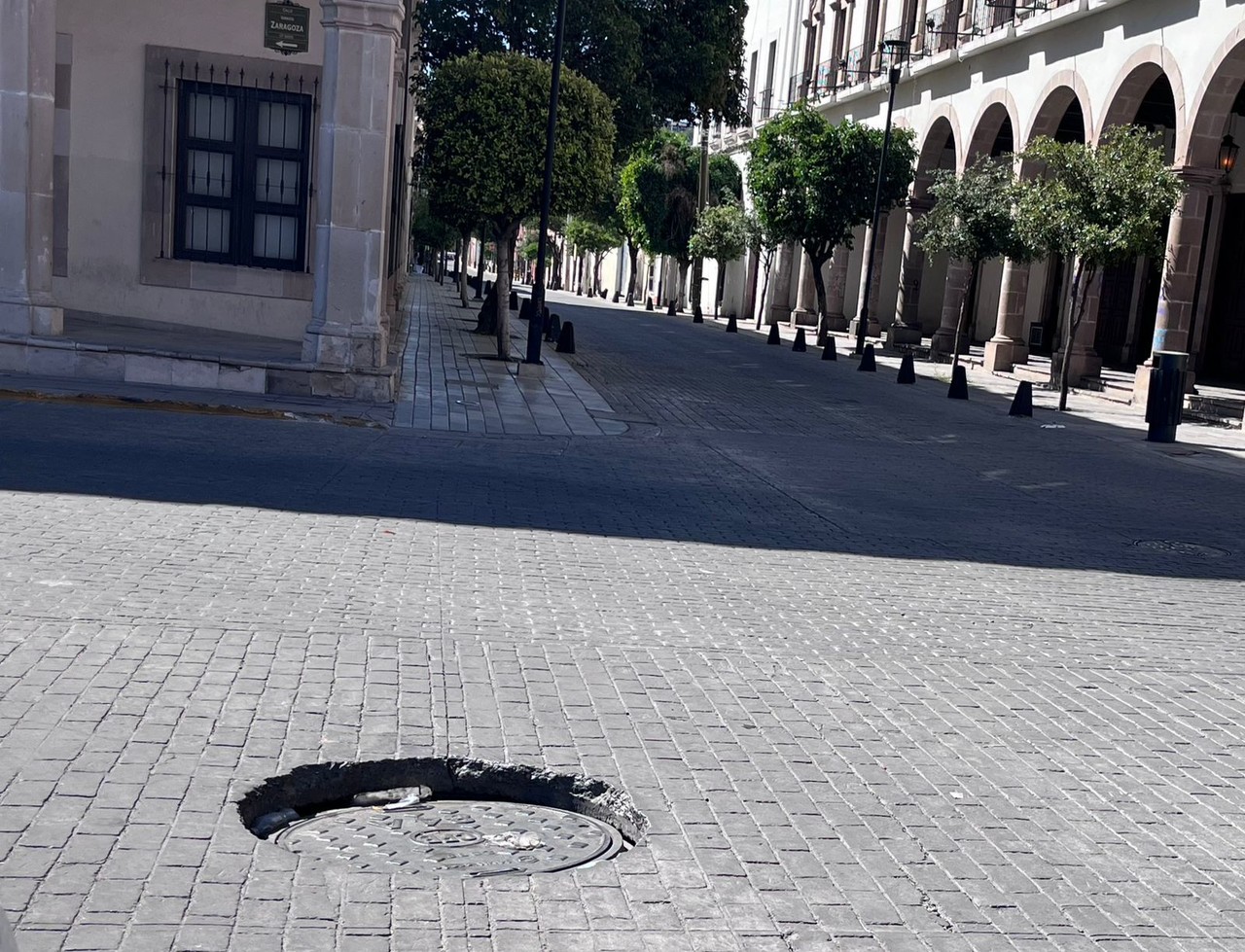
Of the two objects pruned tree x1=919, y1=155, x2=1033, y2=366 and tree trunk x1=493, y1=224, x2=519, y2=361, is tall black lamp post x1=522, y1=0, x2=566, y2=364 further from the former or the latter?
pruned tree x1=919, y1=155, x2=1033, y2=366

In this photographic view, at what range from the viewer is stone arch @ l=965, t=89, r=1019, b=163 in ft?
99.0

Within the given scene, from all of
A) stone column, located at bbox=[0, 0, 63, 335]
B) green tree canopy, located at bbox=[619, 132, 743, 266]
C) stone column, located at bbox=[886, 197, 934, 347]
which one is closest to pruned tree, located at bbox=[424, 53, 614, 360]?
stone column, located at bbox=[0, 0, 63, 335]

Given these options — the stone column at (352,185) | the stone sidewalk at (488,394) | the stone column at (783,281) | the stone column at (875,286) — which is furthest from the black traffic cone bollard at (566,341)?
the stone column at (783,281)

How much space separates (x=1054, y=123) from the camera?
28.3 meters

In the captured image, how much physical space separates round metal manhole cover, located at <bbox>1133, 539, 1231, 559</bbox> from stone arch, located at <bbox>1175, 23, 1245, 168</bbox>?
45.3 ft

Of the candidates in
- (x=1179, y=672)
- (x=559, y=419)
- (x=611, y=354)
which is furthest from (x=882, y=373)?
(x=1179, y=672)

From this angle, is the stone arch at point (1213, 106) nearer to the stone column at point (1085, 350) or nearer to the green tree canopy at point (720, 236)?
the stone column at point (1085, 350)

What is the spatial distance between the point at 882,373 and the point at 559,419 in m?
13.9

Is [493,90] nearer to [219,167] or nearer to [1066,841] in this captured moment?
[219,167]

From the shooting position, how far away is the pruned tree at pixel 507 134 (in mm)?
19438

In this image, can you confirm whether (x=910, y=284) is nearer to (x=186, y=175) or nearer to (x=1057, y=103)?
→ (x=1057, y=103)

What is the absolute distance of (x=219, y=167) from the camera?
16.8 m

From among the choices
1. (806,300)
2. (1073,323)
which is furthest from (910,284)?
(1073,323)

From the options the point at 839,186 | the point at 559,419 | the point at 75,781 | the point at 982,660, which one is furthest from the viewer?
the point at 839,186
